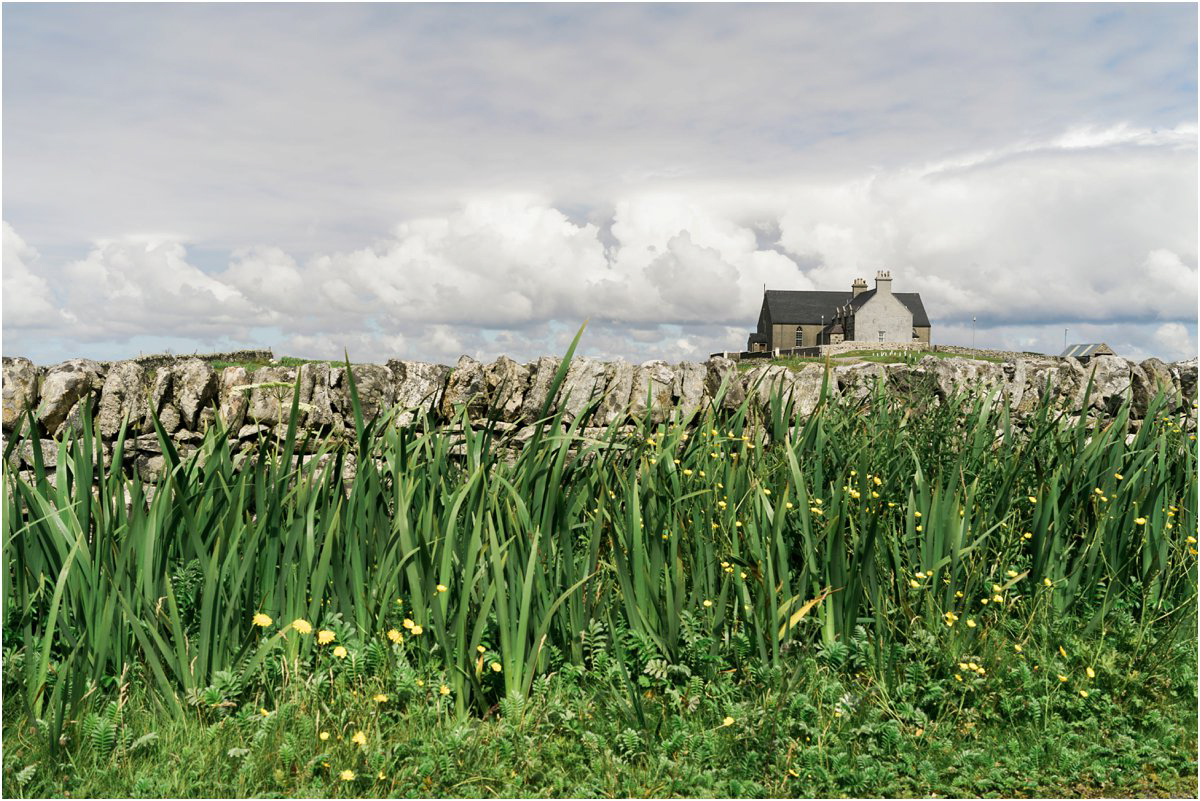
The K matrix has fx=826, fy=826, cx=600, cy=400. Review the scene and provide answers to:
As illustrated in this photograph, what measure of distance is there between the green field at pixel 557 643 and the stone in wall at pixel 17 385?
146 inches

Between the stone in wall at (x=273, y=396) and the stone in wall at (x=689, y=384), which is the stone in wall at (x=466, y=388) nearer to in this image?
the stone in wall at (x=273, y=396)

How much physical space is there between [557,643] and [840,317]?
69.4 m

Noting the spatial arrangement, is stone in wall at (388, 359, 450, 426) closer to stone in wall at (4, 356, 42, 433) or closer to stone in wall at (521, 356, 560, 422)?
stone in wall at (521, 356, 560, 422)

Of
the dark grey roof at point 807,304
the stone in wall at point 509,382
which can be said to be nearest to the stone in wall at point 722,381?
the stone in wall at point 509,382

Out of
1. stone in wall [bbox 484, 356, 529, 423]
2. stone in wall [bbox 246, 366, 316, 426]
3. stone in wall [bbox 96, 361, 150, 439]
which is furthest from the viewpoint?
stone in wall [bbox 484, 356, 529, 423]

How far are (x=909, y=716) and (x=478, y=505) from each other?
194cm

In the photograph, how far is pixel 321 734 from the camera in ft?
9.30

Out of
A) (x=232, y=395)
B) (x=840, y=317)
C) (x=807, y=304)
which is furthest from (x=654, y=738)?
(x=807, y=304)

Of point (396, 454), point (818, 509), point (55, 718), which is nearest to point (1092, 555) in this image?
point (818, 509)

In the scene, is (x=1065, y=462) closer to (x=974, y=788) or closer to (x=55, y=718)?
(x=974, y=788)

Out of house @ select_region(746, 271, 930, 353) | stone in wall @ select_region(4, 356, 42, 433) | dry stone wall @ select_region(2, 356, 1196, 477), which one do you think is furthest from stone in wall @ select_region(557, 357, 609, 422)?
house @ select_region(746, 271, 930, 353)

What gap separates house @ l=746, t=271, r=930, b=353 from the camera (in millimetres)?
Answer: 63438

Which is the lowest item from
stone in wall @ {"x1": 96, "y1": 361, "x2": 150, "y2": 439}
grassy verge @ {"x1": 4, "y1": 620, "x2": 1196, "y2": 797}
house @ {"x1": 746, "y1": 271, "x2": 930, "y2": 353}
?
grassy verge @ {"x1": 4, "y1": 620, "x2": 1196, "y2": 797}

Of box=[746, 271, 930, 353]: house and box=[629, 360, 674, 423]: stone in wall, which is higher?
box=[746, 271, 930, 353]: house
